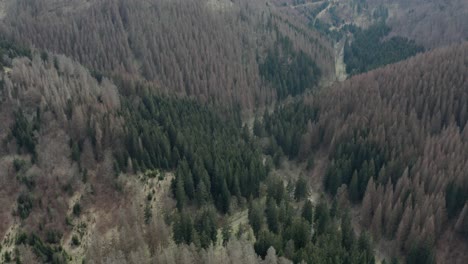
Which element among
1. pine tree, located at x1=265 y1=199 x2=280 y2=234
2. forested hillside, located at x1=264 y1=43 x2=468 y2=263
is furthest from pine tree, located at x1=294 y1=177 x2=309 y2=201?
pine tree, located at x1=265 y1=199 x2=280 y2=234

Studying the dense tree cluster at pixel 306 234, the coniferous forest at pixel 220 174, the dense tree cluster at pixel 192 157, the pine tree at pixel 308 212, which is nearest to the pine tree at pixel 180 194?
the dense tree cluster at pixel 192 157

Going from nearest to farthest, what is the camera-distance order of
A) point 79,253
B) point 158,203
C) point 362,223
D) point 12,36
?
1. point 79,253
2. point 158,203
3. point 362,223
4. point 12,36

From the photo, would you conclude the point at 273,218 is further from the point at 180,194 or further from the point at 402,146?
the point at 402,146

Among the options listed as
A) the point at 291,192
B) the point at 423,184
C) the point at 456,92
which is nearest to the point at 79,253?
the point at 291,192

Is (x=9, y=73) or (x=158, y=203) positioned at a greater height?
(x=9, y=73)

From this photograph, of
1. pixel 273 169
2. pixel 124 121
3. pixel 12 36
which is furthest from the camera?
pixel 12 36

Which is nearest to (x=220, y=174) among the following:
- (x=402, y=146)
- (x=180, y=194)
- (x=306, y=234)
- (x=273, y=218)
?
(x=180, y=194)

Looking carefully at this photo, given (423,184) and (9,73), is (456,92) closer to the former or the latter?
(423,184)

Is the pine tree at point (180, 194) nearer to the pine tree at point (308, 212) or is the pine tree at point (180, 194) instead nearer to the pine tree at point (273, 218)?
the pine tree at point (273, 218)
